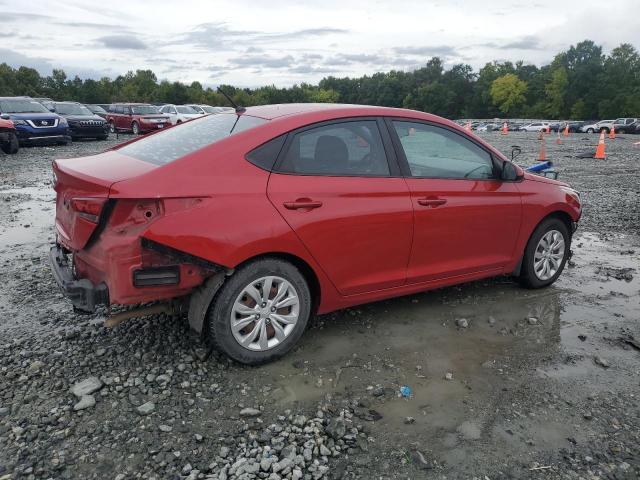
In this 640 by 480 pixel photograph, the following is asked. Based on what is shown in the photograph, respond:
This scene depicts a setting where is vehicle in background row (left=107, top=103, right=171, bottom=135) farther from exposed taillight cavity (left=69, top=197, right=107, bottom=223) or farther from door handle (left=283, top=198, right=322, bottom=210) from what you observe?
door handle (left=283, top=198, right=322, bottom=210)

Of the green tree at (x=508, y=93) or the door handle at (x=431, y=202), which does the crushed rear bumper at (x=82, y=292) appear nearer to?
the door handle at (x=431, y=202)

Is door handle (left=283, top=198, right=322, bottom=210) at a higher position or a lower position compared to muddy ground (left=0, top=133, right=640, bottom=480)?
higher

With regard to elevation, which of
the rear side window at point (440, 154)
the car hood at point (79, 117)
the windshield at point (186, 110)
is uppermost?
the rear side window at point (440, 154)

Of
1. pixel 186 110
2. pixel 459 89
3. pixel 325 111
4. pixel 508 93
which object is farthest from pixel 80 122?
pixel 459 89

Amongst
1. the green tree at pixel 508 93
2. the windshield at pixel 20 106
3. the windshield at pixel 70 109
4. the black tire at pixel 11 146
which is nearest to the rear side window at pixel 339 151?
the black tire at pixel 11 146

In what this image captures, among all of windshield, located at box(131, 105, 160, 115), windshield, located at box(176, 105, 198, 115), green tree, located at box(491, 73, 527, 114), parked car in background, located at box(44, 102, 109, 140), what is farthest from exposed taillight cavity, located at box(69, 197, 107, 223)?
green tree, located at box(491, 73, 527, 114)

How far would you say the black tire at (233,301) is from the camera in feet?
11.2

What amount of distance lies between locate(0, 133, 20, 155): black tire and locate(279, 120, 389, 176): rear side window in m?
15.2

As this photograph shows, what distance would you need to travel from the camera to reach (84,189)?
335 centimetres

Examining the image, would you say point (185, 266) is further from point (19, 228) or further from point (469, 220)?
point (19, 228)

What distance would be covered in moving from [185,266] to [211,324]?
43cm

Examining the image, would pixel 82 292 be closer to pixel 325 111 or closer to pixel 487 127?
pixel 325 111

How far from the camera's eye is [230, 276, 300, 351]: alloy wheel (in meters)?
3.49

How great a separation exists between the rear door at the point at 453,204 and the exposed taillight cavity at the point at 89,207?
218 cm
